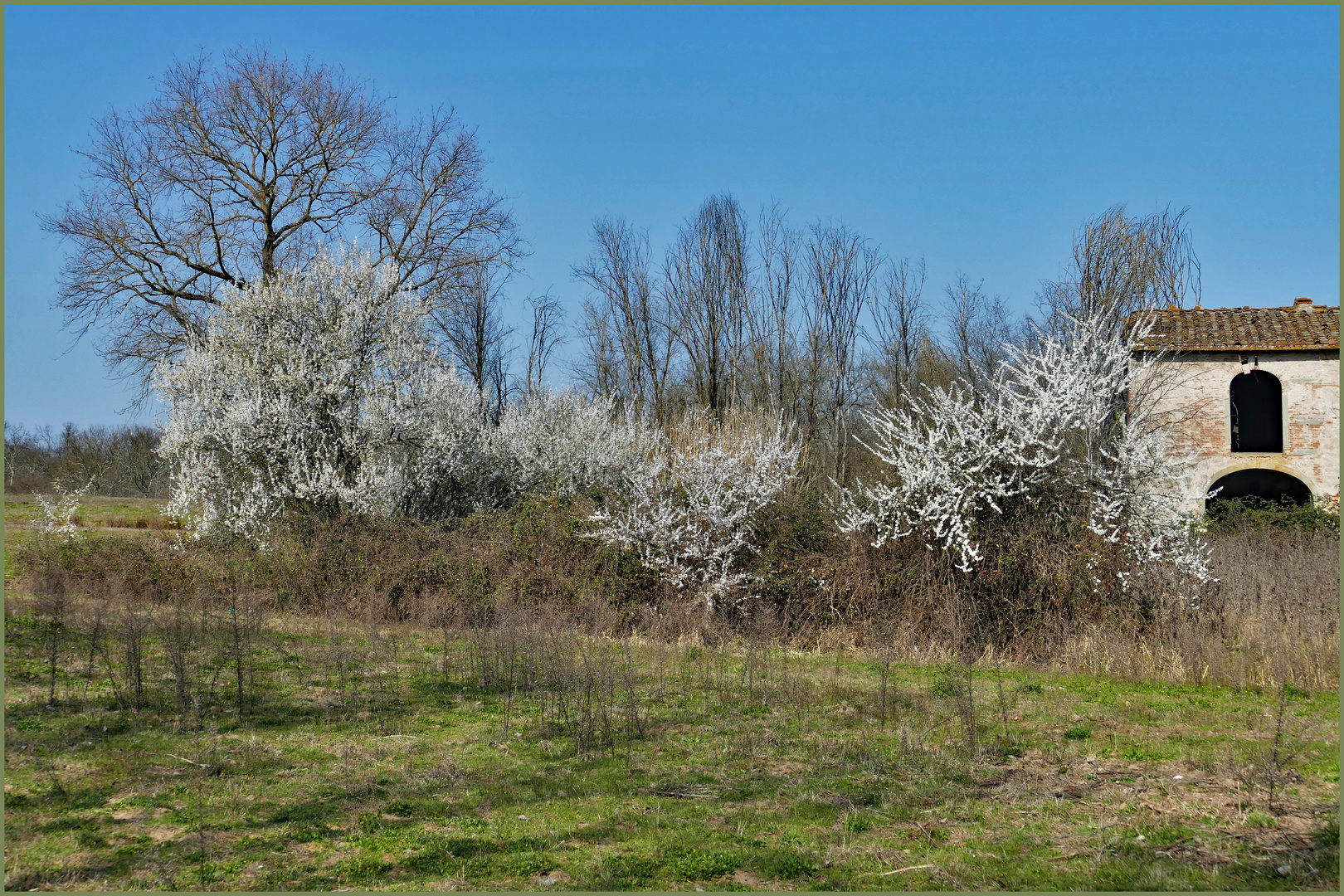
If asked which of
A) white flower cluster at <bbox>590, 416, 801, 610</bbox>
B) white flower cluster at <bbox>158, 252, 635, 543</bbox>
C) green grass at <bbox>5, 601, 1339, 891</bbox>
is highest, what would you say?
white flower cluster at <bbox>158, 252, 635, 543</bbox>

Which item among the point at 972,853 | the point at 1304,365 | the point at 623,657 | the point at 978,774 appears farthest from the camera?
the point at 1304,365

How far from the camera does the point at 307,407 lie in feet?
55.4

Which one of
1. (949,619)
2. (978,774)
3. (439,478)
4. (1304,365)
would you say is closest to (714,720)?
(978,774)

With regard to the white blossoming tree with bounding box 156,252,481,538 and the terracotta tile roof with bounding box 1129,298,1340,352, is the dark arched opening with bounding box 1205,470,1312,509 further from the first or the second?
the white blossoming tree with bounding box 156,252,481,538

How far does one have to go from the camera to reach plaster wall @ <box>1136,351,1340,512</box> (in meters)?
22.3

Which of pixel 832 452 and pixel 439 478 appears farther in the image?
pixel 832 452

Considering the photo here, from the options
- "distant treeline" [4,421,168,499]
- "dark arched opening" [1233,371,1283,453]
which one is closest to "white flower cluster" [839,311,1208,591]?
"dark arched opening" [1233,371,1283,453]

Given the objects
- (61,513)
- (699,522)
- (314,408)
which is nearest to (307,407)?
(314,408)

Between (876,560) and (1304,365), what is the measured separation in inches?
686

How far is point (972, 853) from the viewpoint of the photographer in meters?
5.00

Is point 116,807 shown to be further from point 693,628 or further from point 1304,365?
point 1304,365

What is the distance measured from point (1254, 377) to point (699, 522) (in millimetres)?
19110

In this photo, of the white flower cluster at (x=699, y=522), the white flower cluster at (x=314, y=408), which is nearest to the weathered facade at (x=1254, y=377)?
the white flower cluster at (x=699, y=522)

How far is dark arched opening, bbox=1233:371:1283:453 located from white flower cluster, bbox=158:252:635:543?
1977 centimetres
